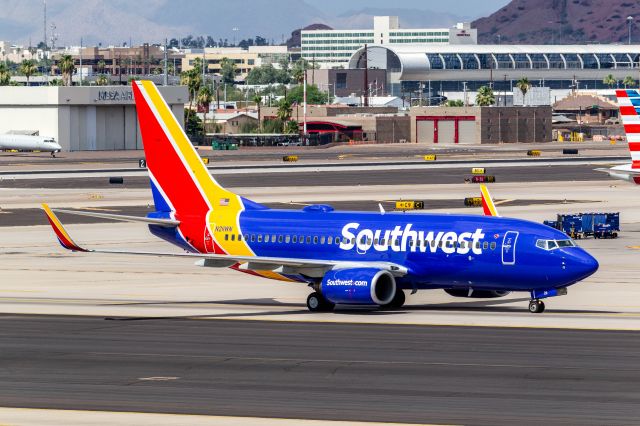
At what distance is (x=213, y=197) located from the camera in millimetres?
59031

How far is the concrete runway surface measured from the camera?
1411 inches

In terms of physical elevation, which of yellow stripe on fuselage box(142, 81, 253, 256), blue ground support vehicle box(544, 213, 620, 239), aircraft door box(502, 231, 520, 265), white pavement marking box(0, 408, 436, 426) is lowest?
white pavement marking box(0, 408, 436, 426)

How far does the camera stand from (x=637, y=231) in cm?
9169

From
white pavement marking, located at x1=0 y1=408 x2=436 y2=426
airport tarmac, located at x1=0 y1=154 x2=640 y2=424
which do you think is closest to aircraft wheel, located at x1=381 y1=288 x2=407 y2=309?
airport tarmac, located at x1=0 y1=154 x2=640 y2=424

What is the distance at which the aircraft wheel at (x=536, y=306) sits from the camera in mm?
53969

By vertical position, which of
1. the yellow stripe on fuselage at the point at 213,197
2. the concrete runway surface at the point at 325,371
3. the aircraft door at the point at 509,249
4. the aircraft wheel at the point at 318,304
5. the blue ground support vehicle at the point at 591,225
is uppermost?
the yellow stripe on fuselage at the point at 213,197

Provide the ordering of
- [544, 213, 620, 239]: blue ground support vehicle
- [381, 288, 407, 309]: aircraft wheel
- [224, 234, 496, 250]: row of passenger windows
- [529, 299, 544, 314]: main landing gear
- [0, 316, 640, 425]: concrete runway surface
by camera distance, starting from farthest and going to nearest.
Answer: [544, 213, 620, 239]: blue ground support vehicle → [381, 288, 407, 309]: aircraft wheel → [529, 299, 544, 314]: main landing gear → [224, 234, 496, 250]: row of passenger windows → [0, 316, 640, 425]: concrete runway surface

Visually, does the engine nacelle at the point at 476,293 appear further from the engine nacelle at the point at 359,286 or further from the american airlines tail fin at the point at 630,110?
the american airlines tail fin at the point at 630,110

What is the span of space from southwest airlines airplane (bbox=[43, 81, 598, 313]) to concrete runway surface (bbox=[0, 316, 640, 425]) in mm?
2958

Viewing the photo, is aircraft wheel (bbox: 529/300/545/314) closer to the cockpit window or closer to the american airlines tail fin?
the cockpit window

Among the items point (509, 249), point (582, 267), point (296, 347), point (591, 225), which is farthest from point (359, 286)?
point (591, 225)

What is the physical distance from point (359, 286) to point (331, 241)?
333 cm

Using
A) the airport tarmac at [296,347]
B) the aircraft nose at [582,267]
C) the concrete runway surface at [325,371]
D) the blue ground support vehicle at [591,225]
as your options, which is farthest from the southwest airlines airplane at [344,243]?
the blue ground support vehicle at [591,225]

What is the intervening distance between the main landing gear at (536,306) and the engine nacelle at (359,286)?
5.34 metres
